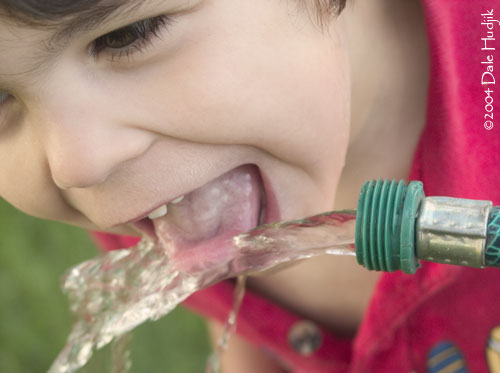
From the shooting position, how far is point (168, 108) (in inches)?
34.1

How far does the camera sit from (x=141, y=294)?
1.19m

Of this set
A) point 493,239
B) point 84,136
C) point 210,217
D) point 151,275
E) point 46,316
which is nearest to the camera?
point 493,239

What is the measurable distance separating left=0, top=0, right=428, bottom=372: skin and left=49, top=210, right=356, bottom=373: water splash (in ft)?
0.17

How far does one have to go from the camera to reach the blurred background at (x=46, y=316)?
1900mm

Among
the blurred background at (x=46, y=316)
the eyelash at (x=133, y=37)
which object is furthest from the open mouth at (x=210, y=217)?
the blurred background at (x=46, y=316)

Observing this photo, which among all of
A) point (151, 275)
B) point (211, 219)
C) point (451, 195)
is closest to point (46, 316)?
point (151, 275)

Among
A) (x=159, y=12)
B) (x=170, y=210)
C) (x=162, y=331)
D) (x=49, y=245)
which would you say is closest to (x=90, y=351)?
(x=170, y=210)

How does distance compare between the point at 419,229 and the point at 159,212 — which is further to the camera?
the point at 159,212

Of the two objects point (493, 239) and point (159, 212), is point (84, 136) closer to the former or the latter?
point (159, 212)

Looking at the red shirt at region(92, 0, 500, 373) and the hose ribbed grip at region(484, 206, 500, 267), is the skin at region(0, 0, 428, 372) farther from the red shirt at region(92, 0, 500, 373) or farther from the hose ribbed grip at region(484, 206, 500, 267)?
the hose ribbed grip at region(484, 206, 500, 267)

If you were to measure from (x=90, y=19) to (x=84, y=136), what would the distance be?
0.13m

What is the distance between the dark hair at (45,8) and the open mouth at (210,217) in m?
0.31

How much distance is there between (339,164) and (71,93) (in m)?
0.36

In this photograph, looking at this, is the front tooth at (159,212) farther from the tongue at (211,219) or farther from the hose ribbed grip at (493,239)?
the hose ribbed grip at (493,239)
